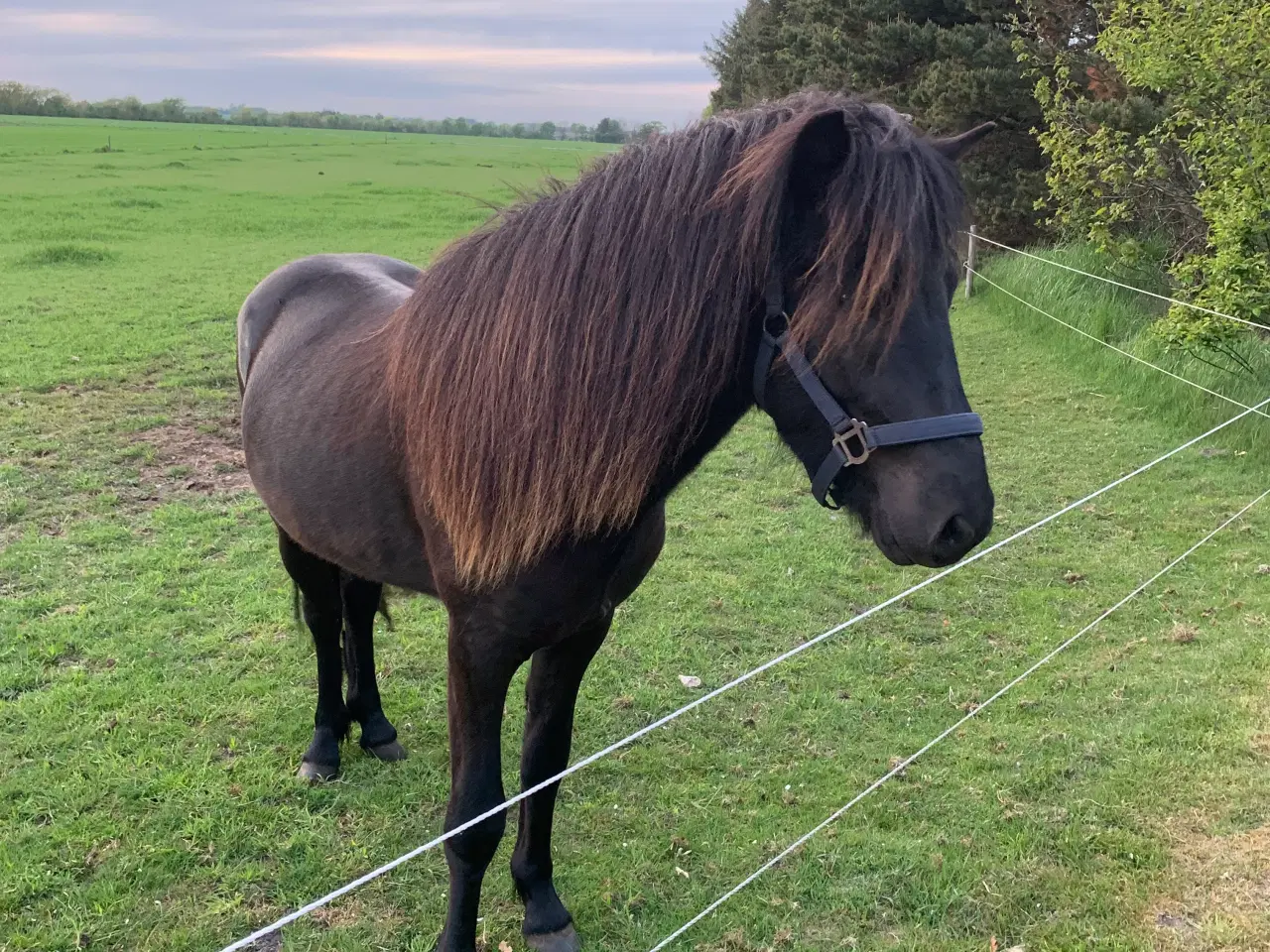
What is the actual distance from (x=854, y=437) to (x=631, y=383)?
41cm

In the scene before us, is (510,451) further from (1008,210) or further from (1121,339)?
(1008,210)

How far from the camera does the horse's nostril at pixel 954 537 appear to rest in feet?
4.78

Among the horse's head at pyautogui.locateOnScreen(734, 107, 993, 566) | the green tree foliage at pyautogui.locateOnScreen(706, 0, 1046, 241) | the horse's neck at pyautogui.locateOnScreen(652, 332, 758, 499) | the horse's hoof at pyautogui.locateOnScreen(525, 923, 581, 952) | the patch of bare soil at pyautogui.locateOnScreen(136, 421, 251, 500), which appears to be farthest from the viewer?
the green tree foliage at pyautogui.locateOnScreen(706, 0, 1046, 241)

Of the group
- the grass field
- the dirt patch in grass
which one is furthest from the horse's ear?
the dirt patch in grass

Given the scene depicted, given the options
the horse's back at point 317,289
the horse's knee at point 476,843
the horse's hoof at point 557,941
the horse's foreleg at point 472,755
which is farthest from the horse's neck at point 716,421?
the horse's back at point 317,289

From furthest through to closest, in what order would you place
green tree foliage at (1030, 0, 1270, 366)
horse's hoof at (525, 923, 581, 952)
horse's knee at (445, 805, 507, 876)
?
1. green tree foliage at (1030, 0, 1270, 366)
2. horse's hoof at (525, 923, 581, 952)
3. horse's knee at (445, 805, 507, 876)

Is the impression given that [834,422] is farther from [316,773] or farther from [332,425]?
[316,773]

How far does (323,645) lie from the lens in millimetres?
3184

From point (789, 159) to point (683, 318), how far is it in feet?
1.04

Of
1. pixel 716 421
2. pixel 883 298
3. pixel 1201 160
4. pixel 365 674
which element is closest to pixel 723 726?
pixel 365 674

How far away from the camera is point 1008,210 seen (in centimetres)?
1285

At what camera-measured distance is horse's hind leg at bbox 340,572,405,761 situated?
3.21 metres

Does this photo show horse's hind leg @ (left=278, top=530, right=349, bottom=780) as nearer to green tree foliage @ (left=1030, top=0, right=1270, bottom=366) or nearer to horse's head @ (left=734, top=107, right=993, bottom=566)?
horse's head @ (left=734, top=107, right=993, bottom=566)

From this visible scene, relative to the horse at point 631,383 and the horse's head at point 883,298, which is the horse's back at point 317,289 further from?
the horse's head at point 883,298
